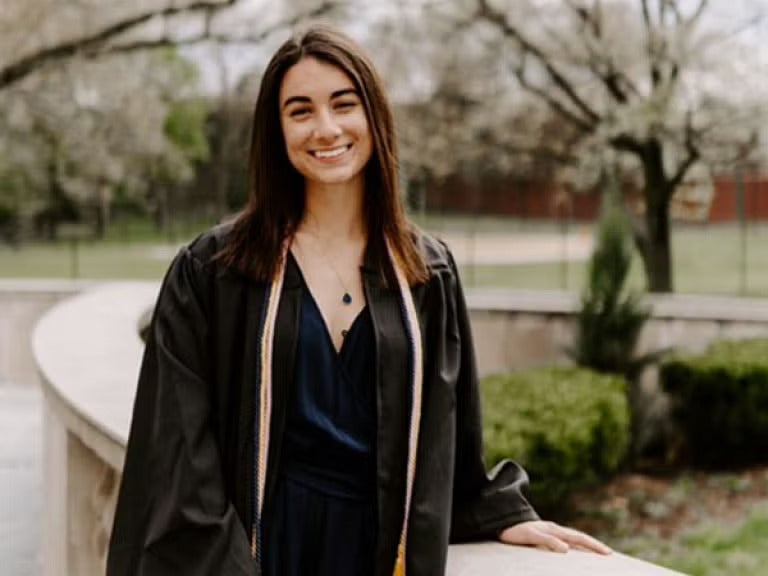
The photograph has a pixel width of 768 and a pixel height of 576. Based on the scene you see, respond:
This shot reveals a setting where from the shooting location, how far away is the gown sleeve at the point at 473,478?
2.24 m

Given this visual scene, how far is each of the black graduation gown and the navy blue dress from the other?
0.03 metres

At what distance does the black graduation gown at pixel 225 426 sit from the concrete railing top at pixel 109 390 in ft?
0.67

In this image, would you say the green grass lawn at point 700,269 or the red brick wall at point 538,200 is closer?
the green grass lawn at point 700,269

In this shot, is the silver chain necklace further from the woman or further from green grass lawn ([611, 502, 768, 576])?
green grass lawn ([611, 502, 768, 576])

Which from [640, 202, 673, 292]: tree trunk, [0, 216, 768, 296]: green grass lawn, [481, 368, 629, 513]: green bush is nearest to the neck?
[481, 368, 629, 513]: green bush

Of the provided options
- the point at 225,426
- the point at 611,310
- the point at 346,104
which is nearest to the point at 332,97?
the point at 346,104

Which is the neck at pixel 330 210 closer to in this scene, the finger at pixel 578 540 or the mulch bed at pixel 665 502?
the finger at pixel 578 540

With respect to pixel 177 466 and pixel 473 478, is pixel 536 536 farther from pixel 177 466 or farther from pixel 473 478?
pixel 177 466

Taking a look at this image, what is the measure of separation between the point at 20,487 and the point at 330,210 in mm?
4295

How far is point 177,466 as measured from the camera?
1.95 meters

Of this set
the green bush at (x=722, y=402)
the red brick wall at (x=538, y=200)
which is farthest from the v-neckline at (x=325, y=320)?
the red brick wall at (x=538, y=200)

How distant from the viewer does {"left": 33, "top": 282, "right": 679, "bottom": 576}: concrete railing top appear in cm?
225

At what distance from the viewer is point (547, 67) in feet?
51.5

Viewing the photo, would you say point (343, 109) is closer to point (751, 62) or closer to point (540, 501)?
point (540, 501)
